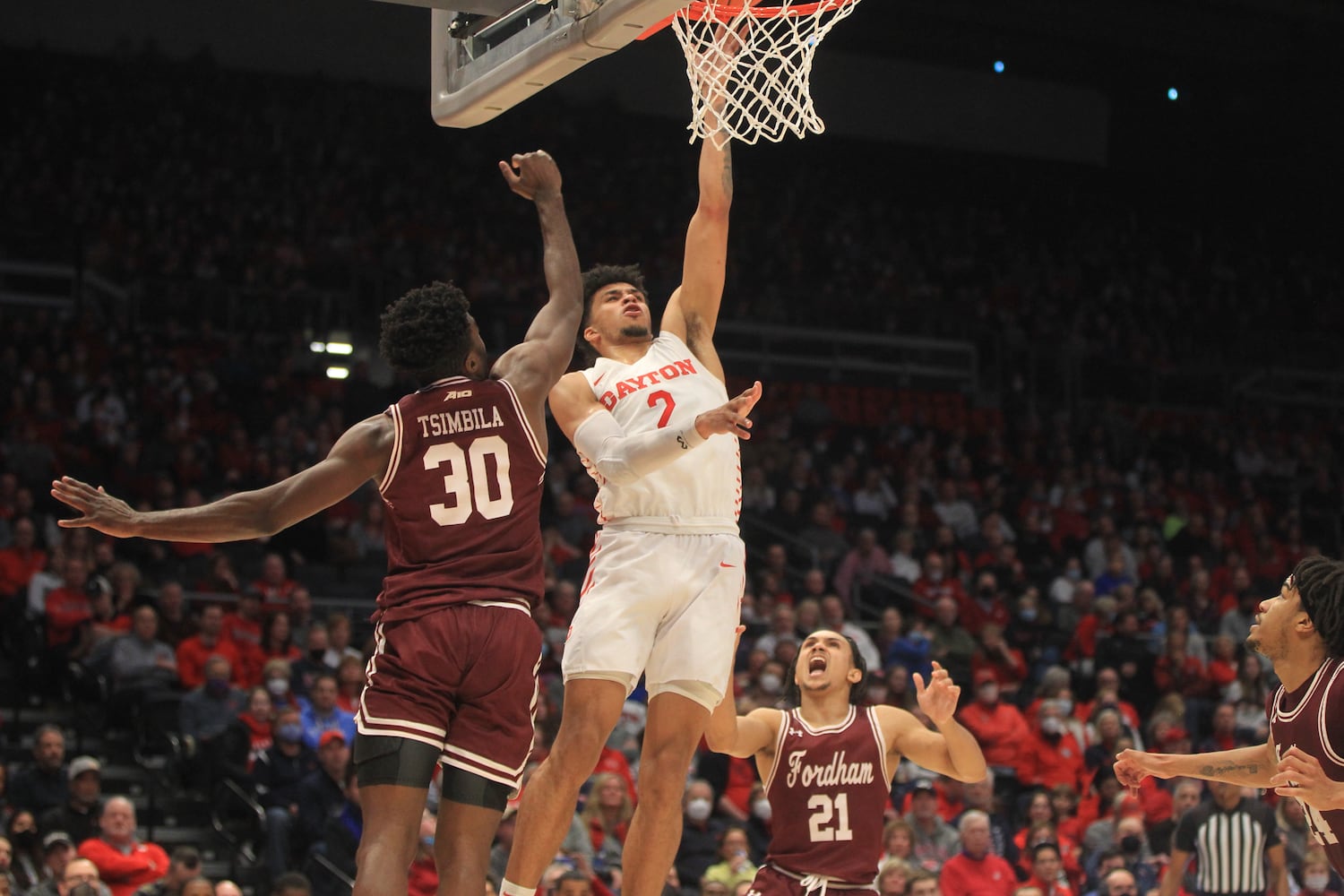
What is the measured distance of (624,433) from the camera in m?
5.94

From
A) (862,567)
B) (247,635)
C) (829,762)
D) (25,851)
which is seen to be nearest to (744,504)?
(862,567)

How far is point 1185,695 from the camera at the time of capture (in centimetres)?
1453

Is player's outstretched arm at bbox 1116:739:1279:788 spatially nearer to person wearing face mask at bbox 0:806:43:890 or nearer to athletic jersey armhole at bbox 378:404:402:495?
athletic jersey armhole at bbox 378:404:402:495

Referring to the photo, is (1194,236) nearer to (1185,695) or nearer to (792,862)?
(1185,695)

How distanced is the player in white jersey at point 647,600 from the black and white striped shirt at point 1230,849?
5.41m

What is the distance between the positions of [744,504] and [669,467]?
405 inches

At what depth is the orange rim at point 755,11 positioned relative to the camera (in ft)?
20.8

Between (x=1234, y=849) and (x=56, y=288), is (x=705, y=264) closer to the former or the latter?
(x=1234, y=849)

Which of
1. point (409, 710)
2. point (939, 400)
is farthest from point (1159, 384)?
point (409, 710)

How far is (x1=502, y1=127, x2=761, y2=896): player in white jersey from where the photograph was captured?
18.5 ft

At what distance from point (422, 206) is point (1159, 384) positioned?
32.3 ft

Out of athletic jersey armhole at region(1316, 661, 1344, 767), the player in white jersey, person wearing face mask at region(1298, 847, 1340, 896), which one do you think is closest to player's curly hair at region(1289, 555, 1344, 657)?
athletic jersey armhole at region(1316, 661, 1344, 767)

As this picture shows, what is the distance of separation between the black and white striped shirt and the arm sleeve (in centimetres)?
600

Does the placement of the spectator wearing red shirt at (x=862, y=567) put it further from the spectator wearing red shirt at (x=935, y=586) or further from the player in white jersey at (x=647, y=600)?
the player in white jersey at (x=647, y=600)
